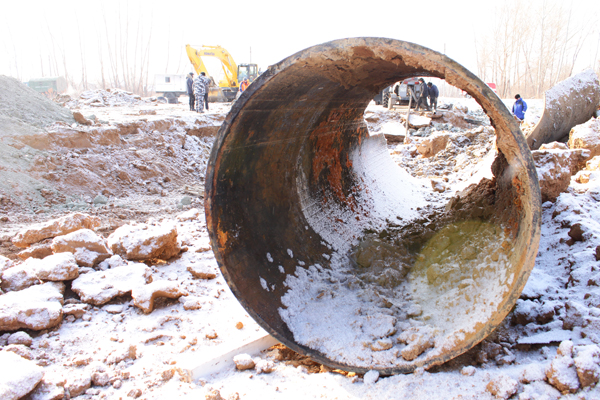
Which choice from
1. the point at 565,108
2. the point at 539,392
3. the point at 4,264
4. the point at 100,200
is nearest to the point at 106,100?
the point at 100,200

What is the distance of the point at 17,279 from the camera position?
9.20 feet

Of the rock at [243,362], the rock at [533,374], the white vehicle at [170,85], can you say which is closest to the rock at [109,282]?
the rock at [243,362]

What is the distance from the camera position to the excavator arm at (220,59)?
16.6 metres

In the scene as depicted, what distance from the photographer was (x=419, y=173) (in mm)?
7344

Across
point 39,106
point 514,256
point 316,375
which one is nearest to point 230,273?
point 316,375

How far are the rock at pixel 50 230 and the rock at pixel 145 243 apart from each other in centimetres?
54

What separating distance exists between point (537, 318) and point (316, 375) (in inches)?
55.4

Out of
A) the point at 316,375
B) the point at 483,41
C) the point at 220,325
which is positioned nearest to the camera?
the point at 316,375

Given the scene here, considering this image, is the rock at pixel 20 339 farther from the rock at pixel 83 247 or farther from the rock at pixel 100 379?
the rock at pixel 83 247

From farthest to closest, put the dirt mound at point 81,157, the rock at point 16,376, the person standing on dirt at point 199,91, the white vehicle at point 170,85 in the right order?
the white vehicle at point 170,85 → the person standing on dirt at point 199,91 → the dirt mound at point 81,157 → the rock at point 16,376

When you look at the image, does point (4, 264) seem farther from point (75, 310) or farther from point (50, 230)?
point (75, 310)

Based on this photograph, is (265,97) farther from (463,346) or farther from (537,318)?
(537,318)

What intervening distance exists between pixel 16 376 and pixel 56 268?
121cm

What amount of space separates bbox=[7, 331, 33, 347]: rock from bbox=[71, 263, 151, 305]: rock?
0.47 metres
